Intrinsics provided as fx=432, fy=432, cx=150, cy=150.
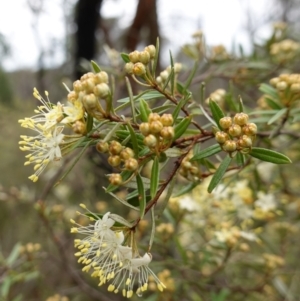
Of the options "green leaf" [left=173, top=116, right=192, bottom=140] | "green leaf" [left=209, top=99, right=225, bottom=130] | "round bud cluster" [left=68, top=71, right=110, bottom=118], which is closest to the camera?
"round bud cluster" [left=68, top=71, right=110, bottom=118]

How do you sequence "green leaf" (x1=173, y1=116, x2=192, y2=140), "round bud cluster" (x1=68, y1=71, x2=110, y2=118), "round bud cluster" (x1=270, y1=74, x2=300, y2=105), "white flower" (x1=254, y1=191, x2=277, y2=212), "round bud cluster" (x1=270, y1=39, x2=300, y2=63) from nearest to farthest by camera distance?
"round bud cluster" (x1=68, y1=71, x2=110, y2=118) < "green leaf" (x1=173, y1=116, x2=192, y2=140) < "round bud cluster" (x1=270, y1=74, x2=300, y2=105) < "white flower" (x1=254, y1=191, x2=277, y2=212) < "round bud cluster" (x1=270, y1=39, x2=300, y2=63)

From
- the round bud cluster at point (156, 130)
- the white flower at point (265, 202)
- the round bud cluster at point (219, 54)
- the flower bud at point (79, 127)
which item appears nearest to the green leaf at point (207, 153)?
the round bud cluster at point (156, 130)

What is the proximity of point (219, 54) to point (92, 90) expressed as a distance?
1506 millimetres

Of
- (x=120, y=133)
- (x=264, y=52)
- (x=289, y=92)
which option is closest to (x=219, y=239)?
(x=289, y=92)

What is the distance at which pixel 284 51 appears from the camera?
2.14 metres

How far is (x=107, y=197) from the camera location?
128 inches

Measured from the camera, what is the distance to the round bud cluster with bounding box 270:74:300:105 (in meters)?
1.28

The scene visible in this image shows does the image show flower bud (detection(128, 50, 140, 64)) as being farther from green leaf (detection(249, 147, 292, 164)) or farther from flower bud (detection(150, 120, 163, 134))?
green leaf (detection(249, 147, 292, 164))

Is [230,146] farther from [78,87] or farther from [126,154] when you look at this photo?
[78,87]

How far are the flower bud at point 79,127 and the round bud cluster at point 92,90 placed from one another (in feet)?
0.11

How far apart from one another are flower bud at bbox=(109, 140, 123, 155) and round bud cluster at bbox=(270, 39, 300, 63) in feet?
4.98

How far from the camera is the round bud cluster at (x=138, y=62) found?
95 centimetres

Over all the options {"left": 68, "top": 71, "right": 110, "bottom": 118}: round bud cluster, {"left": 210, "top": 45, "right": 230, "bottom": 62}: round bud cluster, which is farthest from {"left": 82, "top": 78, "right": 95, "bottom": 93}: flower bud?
{"left": 210, "top": 45, "right": 230, "bottom": 62}: round bud cluster

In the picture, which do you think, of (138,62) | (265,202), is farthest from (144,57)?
(265,202)
